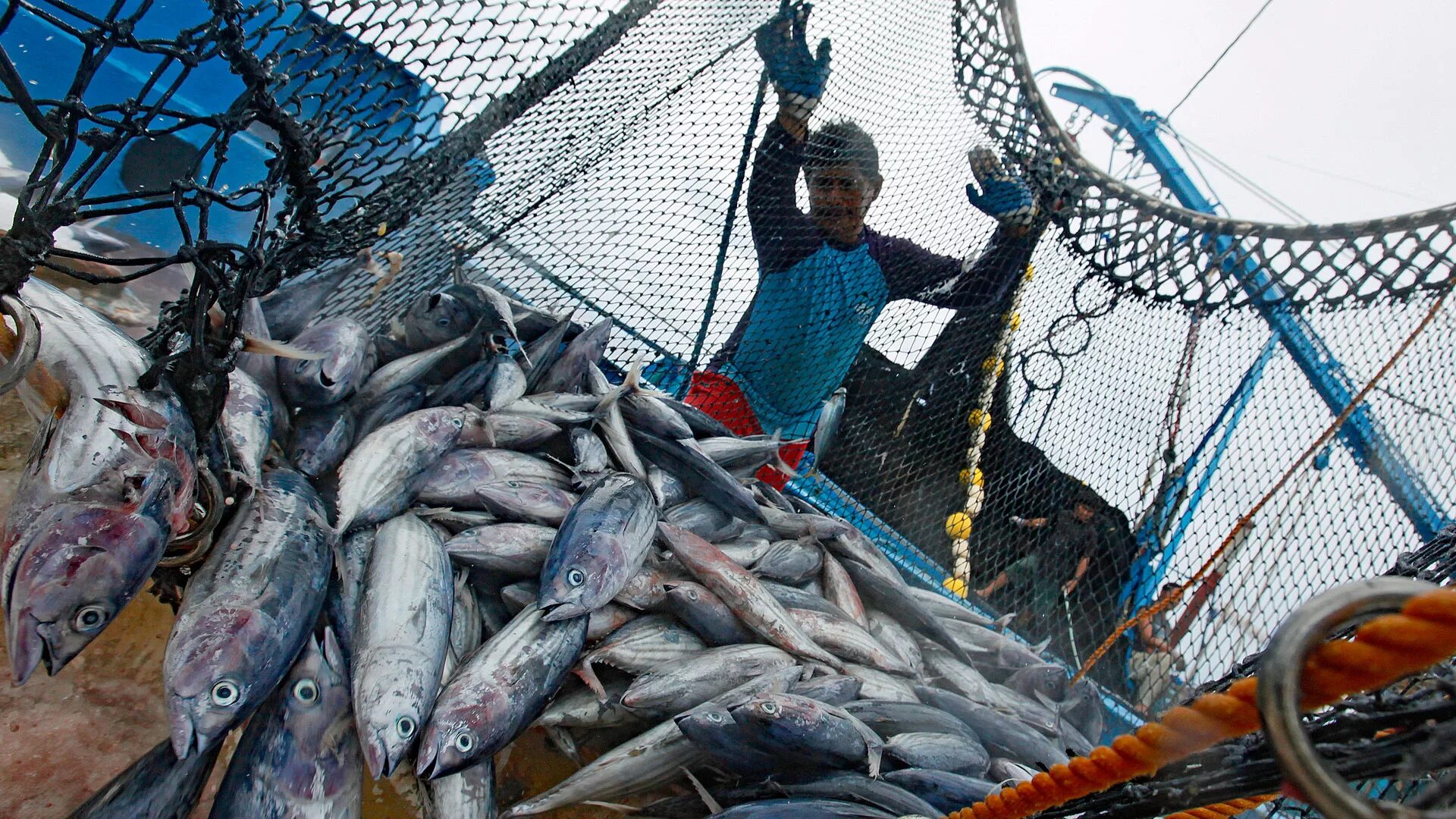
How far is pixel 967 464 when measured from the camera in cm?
424

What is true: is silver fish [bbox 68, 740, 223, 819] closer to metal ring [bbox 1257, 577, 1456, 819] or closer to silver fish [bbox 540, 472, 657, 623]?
silver fish [bbox 540, 472, 657, 623]

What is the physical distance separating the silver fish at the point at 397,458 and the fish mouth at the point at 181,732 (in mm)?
581

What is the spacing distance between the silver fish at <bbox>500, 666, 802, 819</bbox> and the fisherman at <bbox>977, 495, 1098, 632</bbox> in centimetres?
270

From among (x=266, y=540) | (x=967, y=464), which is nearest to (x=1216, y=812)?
(x=266, y=540)

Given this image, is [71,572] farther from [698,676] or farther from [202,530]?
[698,676]

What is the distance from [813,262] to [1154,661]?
9.96 ft

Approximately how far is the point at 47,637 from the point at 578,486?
1.33 metres

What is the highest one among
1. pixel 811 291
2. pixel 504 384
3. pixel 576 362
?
pixel 811 291

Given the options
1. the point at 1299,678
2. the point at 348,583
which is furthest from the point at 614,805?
the point at 1299,678

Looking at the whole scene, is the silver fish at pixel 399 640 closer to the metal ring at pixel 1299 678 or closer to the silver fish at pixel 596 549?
the silver fish at pixel 596 549

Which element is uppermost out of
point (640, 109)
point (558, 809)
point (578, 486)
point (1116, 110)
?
point (1116, 110)

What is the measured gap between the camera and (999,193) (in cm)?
437

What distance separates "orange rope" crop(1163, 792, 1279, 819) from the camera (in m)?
1.02

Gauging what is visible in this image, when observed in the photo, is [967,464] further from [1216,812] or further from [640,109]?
[1216,812]
